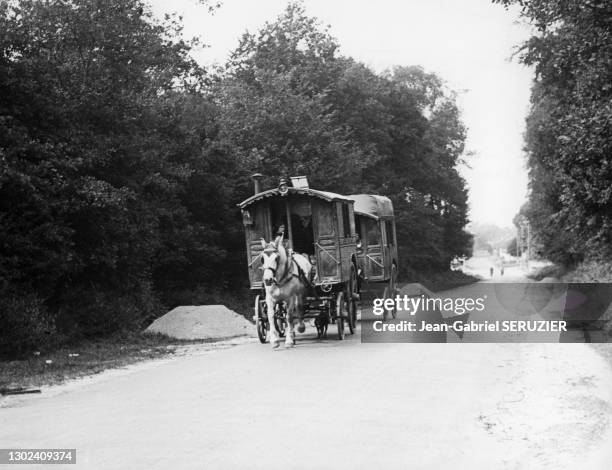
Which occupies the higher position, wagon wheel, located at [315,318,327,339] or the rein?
the rein

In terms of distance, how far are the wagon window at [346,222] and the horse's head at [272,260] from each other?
108 inches

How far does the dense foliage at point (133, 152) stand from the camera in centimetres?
1680

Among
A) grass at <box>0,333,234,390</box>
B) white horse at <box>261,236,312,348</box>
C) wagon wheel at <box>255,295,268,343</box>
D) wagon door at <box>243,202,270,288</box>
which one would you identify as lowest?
grass at <box>0,333,234,390</box>

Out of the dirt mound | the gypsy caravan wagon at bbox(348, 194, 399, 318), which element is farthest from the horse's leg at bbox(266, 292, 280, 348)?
the gypsy caravan wagon at bbox(348, 194, 399, 318)

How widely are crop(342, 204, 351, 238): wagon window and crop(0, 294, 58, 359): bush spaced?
23.3 feet

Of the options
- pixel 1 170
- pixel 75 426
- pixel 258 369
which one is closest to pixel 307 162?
pixel 1 170

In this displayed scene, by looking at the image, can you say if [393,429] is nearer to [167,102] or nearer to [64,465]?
[64,465]

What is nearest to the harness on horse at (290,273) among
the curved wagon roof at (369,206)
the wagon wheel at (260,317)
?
the wagon wheel at (260,317)

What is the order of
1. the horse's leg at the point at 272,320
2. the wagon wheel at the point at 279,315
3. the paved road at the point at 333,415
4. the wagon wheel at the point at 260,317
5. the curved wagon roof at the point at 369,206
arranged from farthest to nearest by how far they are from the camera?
the curved wagon roof at the point at 369,206
the wagon wheel at the point at 260,317
the wagon wheel at the point at 279,315
the horse's leg at the point at 272,320
the paved road at the point at 333,415

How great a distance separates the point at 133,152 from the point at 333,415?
47.2ft

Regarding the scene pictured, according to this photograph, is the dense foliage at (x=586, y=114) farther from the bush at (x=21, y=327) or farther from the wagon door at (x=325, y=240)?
the bush at (x=21, y=327)

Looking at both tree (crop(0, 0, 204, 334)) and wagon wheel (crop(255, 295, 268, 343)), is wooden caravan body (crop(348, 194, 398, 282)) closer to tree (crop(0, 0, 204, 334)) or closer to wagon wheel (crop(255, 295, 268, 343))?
tree (crop(0, 0, 204, 334))

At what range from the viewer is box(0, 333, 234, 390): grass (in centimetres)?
1296

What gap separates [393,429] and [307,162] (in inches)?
1043
